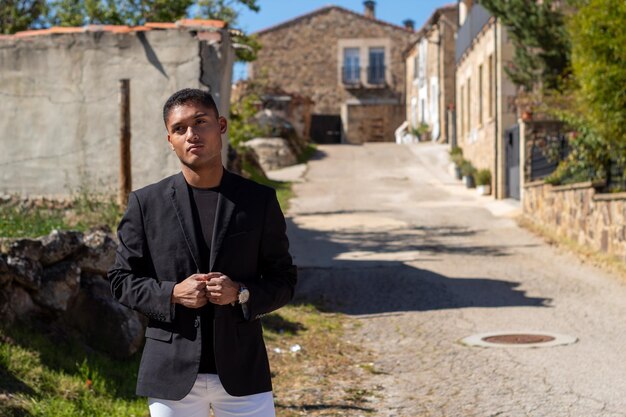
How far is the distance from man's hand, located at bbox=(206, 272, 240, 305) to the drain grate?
17.6ft

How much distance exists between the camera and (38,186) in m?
10.5

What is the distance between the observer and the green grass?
16.2ft

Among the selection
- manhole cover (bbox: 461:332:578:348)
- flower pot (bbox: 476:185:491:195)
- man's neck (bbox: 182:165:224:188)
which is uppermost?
man's neck (bbox: 182:165:224:188)

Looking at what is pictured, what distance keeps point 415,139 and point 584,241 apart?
2945 centimetres

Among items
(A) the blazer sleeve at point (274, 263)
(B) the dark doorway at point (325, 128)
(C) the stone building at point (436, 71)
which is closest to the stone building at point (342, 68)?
(B) the dark doorway at point (325, 128)

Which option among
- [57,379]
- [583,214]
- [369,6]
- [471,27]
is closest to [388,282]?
[583,214]

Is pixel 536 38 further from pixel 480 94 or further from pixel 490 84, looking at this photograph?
pixel 480 94

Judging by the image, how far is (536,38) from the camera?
60.1ft

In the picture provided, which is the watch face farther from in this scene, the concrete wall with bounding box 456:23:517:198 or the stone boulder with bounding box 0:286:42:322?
the concrete wall with bounding box 456:23:517:198

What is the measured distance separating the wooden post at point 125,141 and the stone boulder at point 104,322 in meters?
3.59

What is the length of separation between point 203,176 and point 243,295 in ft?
1.36

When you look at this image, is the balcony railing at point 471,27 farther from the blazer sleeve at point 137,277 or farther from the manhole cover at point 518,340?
the blazer sleeve at point 137,277

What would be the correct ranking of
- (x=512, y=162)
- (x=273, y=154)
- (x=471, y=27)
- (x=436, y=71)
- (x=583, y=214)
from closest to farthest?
(x=583, y=214)
(x=512, y=162)
(x=471, y=27)
(x=273, y=154)
(x=436, y=71)

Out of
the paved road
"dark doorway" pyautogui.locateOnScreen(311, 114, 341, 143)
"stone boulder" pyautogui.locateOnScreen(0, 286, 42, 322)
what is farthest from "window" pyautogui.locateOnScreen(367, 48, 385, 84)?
"stone boulder" pyautogui.locateOnScreen(0, 286, 42, 322)
